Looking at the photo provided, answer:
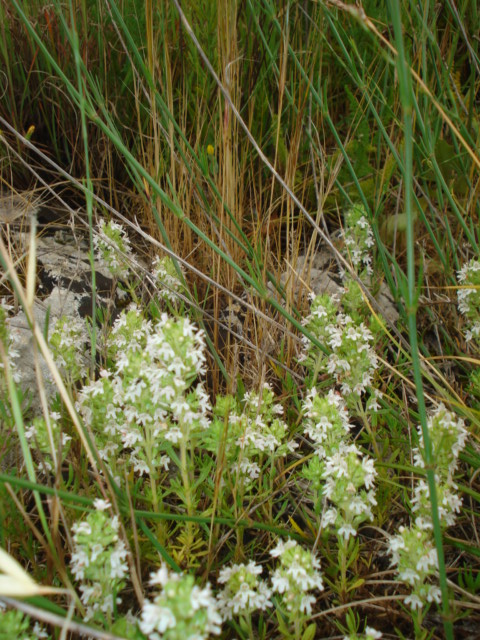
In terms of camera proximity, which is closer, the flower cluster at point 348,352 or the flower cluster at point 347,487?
the flower cluster at point 347,487

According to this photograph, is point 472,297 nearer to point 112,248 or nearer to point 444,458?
point 444,458

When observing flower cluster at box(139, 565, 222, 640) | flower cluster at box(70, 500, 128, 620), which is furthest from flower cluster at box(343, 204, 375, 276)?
flower cluster at box(139, 565, 222, 640)

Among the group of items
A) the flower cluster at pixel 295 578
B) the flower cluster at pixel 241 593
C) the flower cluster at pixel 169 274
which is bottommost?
the flower cluster at pixel 241 593

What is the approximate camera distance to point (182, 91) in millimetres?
3305

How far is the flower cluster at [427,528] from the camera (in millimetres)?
1460

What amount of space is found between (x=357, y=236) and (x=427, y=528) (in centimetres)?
163

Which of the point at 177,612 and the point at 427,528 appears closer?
the point at 177,612

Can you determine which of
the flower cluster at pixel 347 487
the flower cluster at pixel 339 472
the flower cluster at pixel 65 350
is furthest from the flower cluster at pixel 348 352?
the flower cluster at pixel 65 350

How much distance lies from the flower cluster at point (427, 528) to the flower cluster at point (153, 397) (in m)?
0.64

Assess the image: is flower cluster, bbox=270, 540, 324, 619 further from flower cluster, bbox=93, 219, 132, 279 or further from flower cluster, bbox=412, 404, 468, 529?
flower cluster, bbox=93, 219, 132, 279

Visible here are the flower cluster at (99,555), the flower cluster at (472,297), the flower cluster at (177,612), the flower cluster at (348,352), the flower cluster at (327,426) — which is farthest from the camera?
the flower cluster at (472,297)

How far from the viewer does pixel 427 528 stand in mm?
1530

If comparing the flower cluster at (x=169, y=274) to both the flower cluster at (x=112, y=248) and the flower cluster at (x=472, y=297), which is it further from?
the flower cluster at (x=472, y=297)

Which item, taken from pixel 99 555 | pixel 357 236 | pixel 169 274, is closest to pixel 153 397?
Result: pixel 99 555
